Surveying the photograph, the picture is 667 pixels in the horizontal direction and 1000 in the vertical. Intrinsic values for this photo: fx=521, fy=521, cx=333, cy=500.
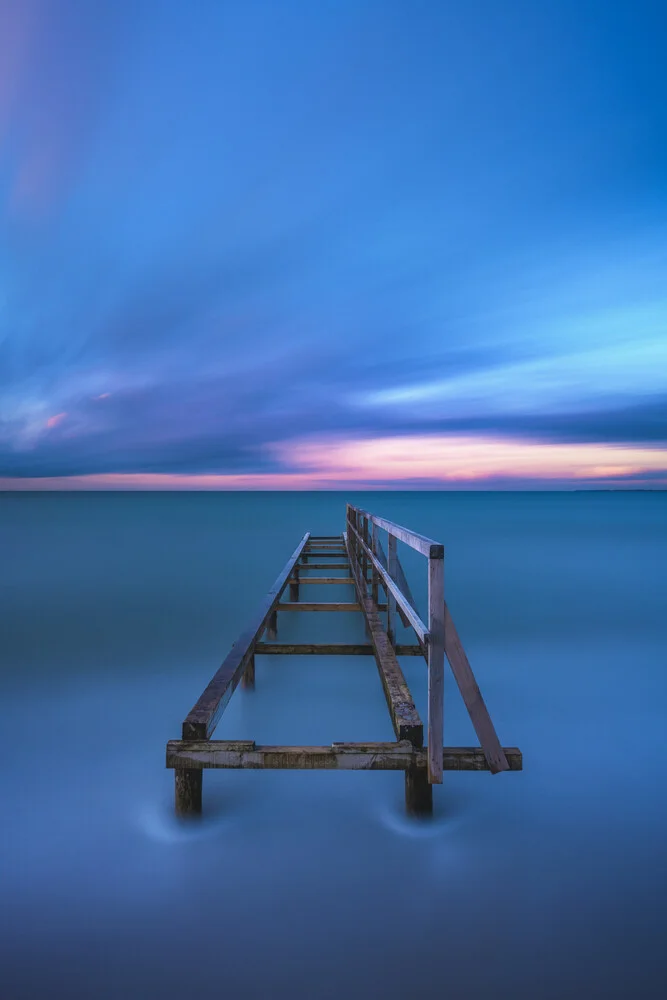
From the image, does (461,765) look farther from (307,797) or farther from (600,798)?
(600,798)

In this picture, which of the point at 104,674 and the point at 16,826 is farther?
the point at 104,674

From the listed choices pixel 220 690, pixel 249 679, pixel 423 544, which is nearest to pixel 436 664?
pixel 423 544

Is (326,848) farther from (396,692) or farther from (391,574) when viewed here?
(391,574)

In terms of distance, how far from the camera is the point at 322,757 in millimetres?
2723

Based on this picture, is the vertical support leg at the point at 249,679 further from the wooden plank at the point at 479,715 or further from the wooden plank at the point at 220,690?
the wooden plank at the point at 479,715

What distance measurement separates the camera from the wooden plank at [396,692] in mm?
2816

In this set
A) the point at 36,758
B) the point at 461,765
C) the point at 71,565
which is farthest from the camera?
the point at 71,565

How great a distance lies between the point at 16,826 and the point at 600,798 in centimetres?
367

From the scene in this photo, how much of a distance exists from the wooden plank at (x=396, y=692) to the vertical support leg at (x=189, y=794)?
3.80ft

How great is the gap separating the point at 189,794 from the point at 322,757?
862 mm

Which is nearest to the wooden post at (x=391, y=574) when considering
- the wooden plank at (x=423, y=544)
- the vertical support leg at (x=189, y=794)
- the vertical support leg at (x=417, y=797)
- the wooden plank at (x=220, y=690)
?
the wooden plank at (x=423, y=544)

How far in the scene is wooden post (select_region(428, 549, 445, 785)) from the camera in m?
2.65

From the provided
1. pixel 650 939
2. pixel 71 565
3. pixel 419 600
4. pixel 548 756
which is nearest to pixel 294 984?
pixel 650 939

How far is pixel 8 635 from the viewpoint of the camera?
8016 mm
